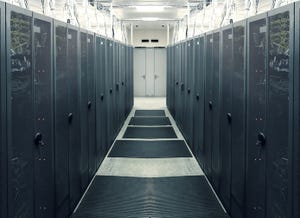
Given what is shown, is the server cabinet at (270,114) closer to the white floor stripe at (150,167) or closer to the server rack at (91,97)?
the server rack at (91,97)

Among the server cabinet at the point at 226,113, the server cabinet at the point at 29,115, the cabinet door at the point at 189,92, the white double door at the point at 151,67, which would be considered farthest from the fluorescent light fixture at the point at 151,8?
the server cabinet at the point at 29,115

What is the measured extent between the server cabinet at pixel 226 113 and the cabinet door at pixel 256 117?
0.74 metres

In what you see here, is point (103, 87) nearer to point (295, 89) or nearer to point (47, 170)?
point (47, 170)

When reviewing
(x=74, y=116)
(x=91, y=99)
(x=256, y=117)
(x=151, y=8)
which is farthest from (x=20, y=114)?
(x=151, y=8)

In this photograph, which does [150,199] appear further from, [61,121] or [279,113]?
[279,113]

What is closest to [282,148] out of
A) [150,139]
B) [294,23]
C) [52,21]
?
[294,23]

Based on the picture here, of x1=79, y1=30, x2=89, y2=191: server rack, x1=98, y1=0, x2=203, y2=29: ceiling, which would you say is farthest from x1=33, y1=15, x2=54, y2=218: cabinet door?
x1=98, y1=0, x2=203, y2=29: ceiling

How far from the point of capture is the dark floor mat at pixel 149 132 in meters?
8.90

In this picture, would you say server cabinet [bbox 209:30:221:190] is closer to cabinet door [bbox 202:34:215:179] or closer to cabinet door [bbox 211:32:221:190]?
cabinet door [bbox 211:32:221:190]

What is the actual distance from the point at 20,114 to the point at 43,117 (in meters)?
0.56

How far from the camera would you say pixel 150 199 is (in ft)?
15.4

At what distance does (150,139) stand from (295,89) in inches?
254

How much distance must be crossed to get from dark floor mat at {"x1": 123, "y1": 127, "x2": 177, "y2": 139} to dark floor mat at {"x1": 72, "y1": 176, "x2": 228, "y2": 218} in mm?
3313

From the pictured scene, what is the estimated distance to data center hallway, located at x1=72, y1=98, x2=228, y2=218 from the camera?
4.32 meters
